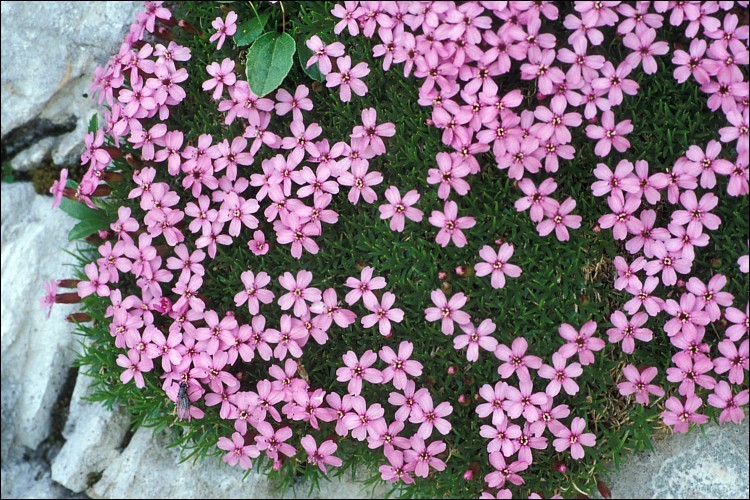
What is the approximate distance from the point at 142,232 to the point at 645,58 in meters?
2.60

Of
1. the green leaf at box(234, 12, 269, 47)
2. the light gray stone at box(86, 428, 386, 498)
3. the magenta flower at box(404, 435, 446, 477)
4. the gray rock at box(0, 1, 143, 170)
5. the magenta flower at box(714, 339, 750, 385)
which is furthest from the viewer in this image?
the gray rock at box(0, 1, 143, 170)

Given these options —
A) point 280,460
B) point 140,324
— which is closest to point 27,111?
point 140,324

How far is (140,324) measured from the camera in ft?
11.6

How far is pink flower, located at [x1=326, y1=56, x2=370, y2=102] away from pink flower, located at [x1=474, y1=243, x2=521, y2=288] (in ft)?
3.15

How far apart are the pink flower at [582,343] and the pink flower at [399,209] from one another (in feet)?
2.78

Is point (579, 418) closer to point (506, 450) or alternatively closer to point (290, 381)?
point (506, 450)

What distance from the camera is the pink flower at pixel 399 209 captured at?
3328mm

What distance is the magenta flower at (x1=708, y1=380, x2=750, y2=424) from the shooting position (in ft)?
10.5

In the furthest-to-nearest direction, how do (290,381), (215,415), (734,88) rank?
(215,415) → (290,381) → (734,88)

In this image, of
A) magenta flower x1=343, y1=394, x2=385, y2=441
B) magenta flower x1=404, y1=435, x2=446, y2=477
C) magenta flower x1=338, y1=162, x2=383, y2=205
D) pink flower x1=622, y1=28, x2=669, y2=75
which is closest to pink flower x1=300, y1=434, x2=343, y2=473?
magenta flower x1=343, y1=394, x2=385, y2=441

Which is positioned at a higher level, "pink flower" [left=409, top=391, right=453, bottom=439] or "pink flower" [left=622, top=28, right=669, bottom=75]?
"pink flower" [left=622, top=28, right=669, bottom=75]

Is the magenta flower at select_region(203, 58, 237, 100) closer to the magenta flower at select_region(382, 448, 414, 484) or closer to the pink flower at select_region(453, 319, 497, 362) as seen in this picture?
the magenta flower at select_region(382, 448, 414, 484)

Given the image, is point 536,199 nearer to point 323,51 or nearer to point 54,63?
point 323,51

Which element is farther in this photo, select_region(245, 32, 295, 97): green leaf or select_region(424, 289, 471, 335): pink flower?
select_region(245, 32, 295, 97): green leaf
